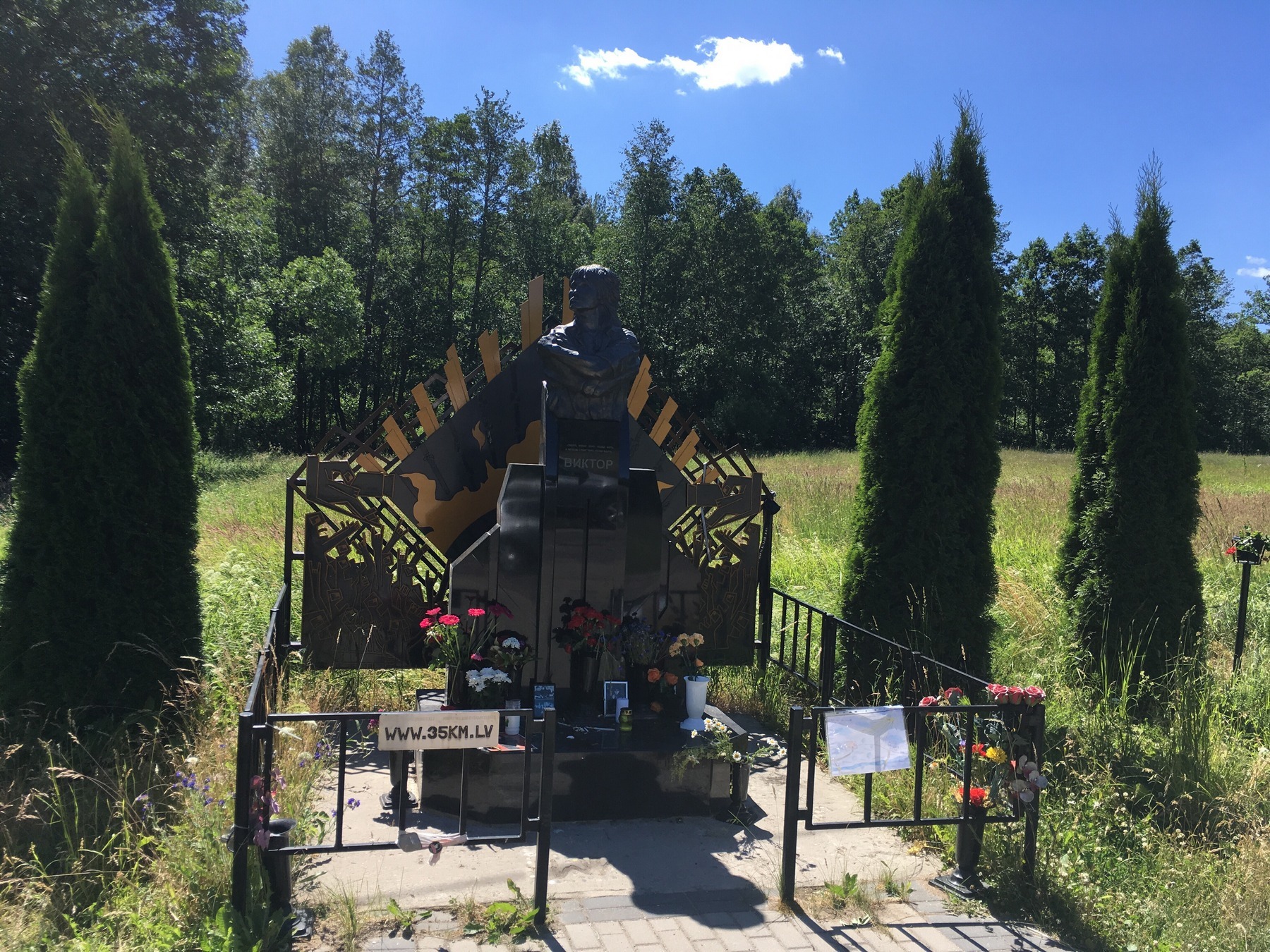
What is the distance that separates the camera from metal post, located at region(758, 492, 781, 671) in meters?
6.66

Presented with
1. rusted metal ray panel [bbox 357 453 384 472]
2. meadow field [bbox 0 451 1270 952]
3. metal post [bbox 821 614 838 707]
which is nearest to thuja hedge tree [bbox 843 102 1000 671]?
metal post [bbox 821 614 838 707]

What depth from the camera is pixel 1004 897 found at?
3.74 meters

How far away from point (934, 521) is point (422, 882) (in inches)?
167

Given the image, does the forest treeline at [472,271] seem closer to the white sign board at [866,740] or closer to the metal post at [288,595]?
the metal post at [288,595]

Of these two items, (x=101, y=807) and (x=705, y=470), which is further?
(x=705, y=470)

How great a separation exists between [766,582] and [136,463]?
4.50 metres

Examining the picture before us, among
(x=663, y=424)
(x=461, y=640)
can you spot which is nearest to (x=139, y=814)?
(x=461, y=640)

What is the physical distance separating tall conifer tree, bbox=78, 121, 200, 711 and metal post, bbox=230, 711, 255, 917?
2.11m

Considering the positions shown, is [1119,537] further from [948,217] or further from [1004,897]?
[1004,897]

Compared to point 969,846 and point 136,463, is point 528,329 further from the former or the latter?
point 969,846

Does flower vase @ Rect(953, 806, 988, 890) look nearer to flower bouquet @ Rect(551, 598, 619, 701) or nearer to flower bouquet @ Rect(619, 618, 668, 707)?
flower bouquet @ Rect(619, 618, 668, 707)

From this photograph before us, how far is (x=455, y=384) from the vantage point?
5.84 m

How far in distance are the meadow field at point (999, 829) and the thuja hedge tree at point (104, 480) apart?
8.3 inches

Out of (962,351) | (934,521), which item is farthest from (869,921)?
(962,351)
